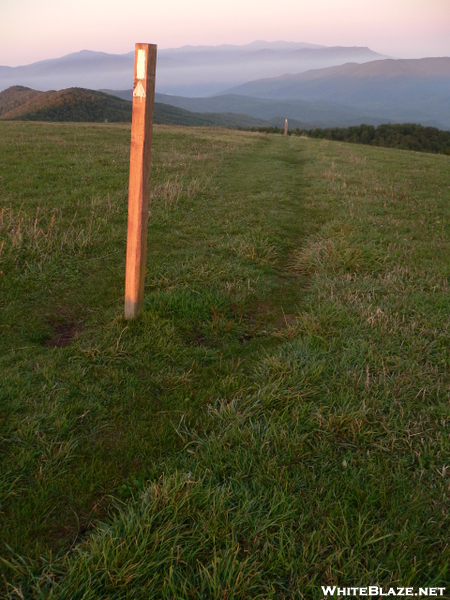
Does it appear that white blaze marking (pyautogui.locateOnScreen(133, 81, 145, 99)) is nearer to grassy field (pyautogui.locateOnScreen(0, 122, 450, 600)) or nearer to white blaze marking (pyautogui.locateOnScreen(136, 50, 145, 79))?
white blaze marking (pyautogui.locateOnScreen(136, 50, 145, 79))

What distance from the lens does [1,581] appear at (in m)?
2.22

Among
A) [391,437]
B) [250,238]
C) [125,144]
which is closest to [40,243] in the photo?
[250,238]

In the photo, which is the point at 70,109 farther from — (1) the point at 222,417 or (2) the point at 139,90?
(1) the point at 222,417

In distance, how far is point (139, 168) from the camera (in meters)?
4.25

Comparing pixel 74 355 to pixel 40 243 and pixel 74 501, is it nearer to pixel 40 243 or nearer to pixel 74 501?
pixel 74 501

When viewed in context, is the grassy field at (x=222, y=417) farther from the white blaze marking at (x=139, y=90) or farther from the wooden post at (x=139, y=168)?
the white blaze marking at (x=139, y=90)

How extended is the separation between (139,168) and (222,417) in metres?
2.61

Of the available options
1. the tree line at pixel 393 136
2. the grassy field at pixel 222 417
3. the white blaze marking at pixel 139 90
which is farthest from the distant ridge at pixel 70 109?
the white blaze marking at pixel 139 90

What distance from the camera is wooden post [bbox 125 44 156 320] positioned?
396 centimetres

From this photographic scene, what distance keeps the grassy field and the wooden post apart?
417 millimetres

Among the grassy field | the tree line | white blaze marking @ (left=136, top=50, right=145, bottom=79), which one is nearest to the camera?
the grassy field

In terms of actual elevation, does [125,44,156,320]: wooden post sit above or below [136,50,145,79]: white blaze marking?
below

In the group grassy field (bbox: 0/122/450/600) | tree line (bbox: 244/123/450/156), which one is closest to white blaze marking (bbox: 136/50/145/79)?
grassy field (bbox: 0/122/450/600)

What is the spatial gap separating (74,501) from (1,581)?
1.83 feet
